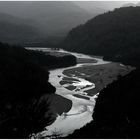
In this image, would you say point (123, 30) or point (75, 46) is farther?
point (75, 46)

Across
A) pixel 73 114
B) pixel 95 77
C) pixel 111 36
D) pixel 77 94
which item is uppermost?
pixel 111 36

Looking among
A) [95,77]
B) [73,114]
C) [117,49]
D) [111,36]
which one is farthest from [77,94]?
[111,36]

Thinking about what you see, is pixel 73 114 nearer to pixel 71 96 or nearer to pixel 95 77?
pixel 71 96

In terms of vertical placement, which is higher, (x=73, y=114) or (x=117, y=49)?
(x=73, y=114)

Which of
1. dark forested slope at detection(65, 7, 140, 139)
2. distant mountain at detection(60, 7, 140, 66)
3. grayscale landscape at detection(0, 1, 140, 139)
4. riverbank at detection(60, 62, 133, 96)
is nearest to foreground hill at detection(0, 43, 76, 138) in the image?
grayscale landscape at detection(0, 1, 140, 139)

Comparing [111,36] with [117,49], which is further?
[111,36]

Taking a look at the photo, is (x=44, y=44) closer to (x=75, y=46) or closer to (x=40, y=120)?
(x=75, y=46)

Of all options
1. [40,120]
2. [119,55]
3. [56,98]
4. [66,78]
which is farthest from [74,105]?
[119,55]

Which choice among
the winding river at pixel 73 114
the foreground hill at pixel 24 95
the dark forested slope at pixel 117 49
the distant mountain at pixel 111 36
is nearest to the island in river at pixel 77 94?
the winding river at pixel 73 114
